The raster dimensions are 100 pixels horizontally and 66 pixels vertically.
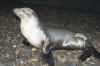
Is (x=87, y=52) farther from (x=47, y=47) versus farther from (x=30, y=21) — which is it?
(x=30, y=21)

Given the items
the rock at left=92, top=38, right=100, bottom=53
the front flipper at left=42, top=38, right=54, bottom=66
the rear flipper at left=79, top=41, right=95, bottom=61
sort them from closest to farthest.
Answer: the front flipper at left=42, top=38, right=54, bottom=66 → the rear flipper at left=79, top=41, right=95, bottom=61 → the rock at left=92, top=38, right=100, bottom=53

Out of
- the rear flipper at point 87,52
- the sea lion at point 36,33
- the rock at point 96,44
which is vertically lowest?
the rock at point 96,44

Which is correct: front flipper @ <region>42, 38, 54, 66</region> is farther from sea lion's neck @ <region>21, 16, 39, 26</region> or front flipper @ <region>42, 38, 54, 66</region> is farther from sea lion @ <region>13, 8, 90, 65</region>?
sea lion's neck @ <region>21, 16, 39, 26</region>

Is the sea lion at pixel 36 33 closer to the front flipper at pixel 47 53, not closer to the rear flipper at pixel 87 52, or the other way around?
the front flipper at pixel 47 53

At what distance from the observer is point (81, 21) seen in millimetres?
4477

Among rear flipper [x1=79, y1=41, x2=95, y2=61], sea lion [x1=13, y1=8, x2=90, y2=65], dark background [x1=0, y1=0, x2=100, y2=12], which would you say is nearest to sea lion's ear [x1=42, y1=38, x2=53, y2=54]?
sea lion [x1=13, y1=8, x2=90, y2=65]

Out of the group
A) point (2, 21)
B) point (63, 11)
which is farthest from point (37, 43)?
point (63, 11)

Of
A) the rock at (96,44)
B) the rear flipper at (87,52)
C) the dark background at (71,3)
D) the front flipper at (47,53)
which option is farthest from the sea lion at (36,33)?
the dark background at (71,3)

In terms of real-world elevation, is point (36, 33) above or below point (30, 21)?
below

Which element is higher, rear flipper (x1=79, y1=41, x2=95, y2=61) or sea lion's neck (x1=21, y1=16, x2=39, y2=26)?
sea lion's neck (x1=21, y1=16, x2=39, y2=26)

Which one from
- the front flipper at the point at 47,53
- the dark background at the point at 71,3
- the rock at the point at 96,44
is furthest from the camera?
the dark background at the point at 71,3

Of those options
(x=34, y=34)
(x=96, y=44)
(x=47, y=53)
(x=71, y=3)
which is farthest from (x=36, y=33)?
(x=71, y=3)

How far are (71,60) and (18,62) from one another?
768mm

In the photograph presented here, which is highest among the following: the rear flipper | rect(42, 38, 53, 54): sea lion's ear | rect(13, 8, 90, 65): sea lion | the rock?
rect(13, 8, 90, 65): sea lion
